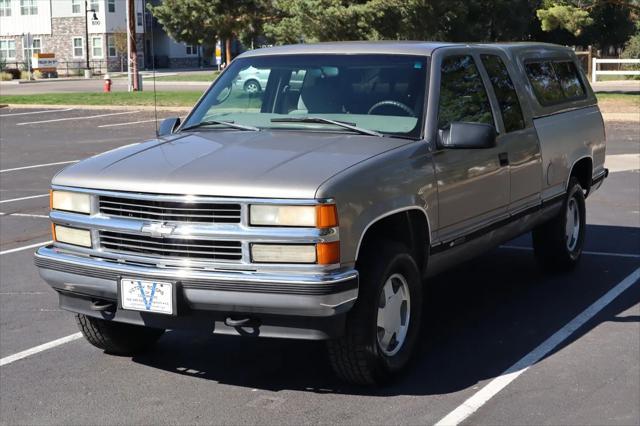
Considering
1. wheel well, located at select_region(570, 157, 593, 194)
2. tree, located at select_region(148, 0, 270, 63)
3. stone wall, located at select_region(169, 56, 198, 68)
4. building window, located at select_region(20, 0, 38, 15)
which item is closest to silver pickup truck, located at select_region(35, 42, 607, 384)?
wheel well, located at select_region(570, 157, 593, 194)

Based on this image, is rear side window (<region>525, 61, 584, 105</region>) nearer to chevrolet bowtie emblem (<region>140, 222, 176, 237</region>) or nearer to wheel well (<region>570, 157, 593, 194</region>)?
wheel well (<region>570, 157, 593, 194</region>)

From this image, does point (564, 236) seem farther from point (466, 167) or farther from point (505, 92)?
point (466, 167)

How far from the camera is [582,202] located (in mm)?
8844

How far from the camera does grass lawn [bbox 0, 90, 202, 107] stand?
33.8m

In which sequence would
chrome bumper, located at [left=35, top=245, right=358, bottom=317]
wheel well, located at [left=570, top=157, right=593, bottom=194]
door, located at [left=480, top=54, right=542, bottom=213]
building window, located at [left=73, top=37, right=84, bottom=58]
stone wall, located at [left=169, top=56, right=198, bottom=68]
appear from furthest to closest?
stone wall, located at [left=169, top=56, right=198, bottom=68], building window, located at [left=73, top=37, right=84, bottom=58], wheel well, located at [left=570, top=157, right=593, bottom=194], door, located at [left=480, top=54, right=542, bottom=213], chrome bumper, located at [left=35, top=245, right=358, bottom=317]

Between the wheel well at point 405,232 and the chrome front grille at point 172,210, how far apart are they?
0.80 m

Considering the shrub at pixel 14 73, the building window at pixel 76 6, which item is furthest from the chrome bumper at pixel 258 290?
the building window at pixel 76 6

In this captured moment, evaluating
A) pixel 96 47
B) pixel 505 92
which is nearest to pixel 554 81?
pixel 505 92

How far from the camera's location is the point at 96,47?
71.4 m

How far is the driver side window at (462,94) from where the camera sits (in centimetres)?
659

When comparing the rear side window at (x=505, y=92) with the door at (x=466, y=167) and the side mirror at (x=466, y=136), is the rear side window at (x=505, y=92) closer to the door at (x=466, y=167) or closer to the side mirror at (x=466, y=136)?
the door at (x=466, y=167)

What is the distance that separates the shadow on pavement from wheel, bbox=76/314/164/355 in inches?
4.4

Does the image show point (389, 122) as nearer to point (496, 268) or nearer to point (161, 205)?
point (161, 205)

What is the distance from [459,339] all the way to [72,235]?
2696mm
